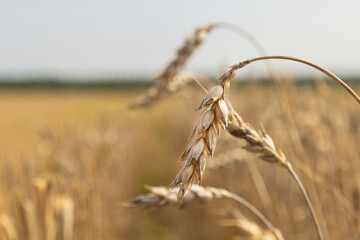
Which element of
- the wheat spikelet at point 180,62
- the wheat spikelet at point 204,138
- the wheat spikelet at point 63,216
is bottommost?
the wheat spikelet at point 63,216

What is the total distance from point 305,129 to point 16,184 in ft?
4.47

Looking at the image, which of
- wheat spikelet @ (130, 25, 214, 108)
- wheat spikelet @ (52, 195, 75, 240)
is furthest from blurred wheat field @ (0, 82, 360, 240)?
wheat spikelet @ (130, 25, 214, 108)

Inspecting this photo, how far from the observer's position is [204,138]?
1.54ft

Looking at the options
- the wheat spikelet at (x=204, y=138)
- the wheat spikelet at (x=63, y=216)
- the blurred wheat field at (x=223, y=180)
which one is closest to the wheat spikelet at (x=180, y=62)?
the blurred wheat field at (x=223, y=180)

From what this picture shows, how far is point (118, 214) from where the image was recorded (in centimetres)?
302

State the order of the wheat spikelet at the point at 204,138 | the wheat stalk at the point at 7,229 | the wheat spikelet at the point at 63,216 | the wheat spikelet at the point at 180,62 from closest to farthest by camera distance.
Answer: the wheat spikelet at the point at 204,138 < the wheat spikelet at the point at 180,62 < the wheat stalk at the point at 7,229 < the wheat spikelet at the point at 63,216

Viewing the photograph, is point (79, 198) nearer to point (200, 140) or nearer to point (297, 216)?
point (297, 216)

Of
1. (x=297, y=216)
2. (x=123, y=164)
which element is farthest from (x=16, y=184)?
(x=123, y=164)

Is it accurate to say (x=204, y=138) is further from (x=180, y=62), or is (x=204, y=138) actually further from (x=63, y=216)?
(x=63, y=216)

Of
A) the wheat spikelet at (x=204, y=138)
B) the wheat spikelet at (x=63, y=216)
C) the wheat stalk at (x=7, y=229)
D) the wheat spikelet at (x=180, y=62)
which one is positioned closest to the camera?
the wheat spikelet at (x=204, y=138)

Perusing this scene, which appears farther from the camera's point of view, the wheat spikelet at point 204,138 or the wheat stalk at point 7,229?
the wheat stalk at point 7,229

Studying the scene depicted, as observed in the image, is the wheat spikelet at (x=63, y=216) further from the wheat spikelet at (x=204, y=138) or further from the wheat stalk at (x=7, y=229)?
the wheat spikelet at (x=204, y=138)

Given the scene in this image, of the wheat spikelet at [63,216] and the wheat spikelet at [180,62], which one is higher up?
the wheat spikelet at [180,62]

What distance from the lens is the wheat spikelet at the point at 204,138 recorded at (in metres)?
0.46
